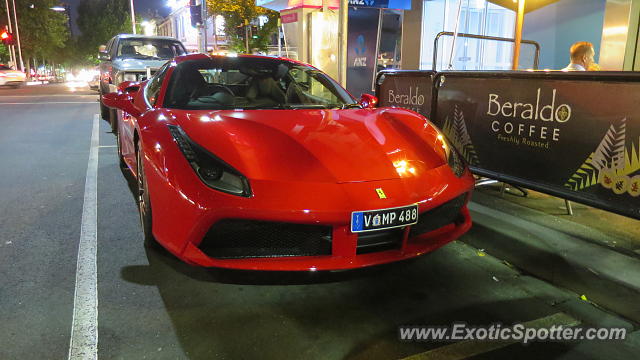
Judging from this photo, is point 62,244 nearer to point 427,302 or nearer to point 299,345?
point 299,345

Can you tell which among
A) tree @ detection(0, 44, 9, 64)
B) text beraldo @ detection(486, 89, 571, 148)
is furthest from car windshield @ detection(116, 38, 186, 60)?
tree @ detection(0, 44, 9, 64)

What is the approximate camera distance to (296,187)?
2520 mm

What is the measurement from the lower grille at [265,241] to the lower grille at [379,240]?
19 centimetres

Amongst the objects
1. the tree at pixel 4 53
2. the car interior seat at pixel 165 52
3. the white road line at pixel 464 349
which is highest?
the tree at pixel 4 53

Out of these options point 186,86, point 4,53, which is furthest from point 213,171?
point 4,53

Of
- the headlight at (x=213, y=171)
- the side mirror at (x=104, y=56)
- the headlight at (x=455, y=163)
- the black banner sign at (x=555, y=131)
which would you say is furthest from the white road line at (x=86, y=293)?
the side mirror at (x=104, y=56)

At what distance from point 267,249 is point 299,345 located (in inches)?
19.6

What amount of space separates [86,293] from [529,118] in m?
3.55

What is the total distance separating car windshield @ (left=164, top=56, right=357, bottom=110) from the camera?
3.71 m

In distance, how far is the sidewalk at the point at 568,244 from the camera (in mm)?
2969

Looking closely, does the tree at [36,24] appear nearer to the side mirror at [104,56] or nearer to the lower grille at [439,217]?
the side mirror at [104,56]

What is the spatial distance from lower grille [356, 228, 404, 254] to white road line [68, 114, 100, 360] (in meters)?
1.38

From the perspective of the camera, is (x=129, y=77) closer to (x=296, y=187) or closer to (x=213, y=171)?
(x=213, y=171)

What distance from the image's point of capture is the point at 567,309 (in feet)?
9.09
